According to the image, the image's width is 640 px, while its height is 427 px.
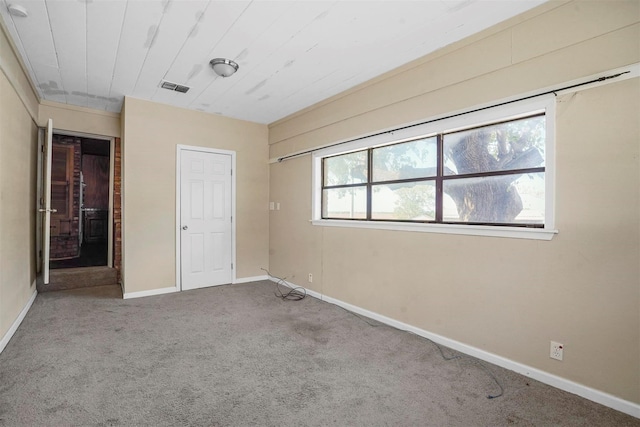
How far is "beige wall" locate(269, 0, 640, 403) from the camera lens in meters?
1.85

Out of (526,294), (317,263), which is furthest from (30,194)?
(526,294)

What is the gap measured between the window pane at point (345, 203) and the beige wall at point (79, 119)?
3.39 meters

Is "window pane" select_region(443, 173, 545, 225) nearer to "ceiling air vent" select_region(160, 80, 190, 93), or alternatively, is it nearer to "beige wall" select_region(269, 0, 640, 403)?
"beige wall" select_region(269, 0, 640, 403)

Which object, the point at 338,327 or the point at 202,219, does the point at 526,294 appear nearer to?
the point at 338,327

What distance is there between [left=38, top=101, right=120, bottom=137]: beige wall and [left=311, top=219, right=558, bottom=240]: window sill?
3.89m

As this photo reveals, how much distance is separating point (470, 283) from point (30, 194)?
16.2ft

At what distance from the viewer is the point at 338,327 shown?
124 inches

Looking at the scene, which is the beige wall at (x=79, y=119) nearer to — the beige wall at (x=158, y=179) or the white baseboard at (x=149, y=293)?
the beige wall at (x=158, y=179)

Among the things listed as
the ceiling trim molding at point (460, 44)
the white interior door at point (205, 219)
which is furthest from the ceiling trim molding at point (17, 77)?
the ceiling trim molding at point (460, 44)

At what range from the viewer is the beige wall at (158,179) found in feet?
13.3

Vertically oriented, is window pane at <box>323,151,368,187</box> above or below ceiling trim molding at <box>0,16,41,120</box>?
below

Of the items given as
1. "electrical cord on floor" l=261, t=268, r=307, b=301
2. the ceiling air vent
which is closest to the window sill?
"electrical cord on floor" l=261, t=268, r=307, b=301

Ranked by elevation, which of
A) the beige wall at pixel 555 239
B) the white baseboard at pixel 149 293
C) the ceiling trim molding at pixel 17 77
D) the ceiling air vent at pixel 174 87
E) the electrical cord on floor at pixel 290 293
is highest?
the ceiling air vent at pixel 174 87

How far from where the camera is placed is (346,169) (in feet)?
13.0
